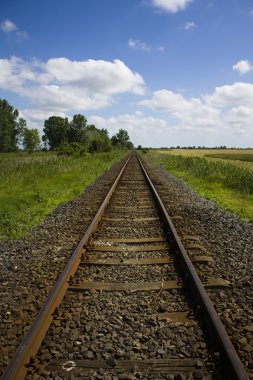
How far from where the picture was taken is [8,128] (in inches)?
3748

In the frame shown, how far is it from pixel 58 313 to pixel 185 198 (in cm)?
833

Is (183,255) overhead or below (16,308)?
overhead

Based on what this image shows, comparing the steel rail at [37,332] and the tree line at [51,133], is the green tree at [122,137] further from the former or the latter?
the steel rail at [37,332]

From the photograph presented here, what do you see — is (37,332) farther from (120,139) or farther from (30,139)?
(120,139)

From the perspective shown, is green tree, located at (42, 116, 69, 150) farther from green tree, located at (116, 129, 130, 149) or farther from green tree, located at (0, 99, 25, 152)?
green tree, located at (116, 129, 130, 149)

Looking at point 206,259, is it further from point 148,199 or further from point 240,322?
point 148,199

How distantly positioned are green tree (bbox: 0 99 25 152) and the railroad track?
95.6m

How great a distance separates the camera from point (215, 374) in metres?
2.64

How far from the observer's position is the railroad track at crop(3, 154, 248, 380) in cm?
271

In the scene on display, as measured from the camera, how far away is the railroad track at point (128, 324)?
8.89ft

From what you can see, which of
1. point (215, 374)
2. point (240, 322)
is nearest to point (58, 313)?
point (215, 374)

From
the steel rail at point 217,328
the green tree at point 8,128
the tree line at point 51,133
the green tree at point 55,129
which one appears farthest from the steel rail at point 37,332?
the green tree at point 55,129

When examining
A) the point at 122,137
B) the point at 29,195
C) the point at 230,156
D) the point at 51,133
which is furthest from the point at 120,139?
the point at 29,195

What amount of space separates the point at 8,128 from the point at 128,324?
9977cm
